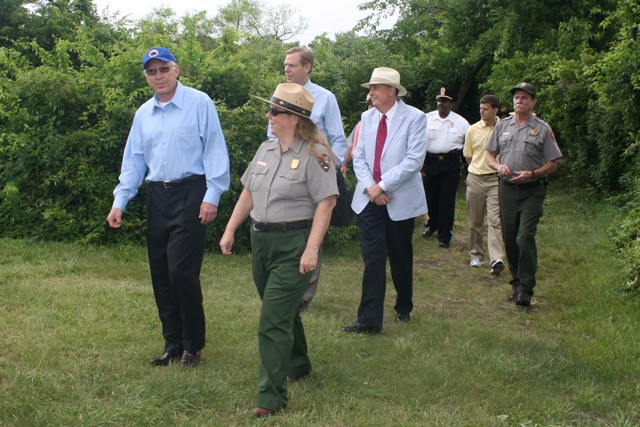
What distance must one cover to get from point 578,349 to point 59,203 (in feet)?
20.0

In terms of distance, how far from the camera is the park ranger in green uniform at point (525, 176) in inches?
298

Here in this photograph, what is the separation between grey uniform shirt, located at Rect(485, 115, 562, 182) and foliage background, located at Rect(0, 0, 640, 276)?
4.58 ft

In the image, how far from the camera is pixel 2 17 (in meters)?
22.2

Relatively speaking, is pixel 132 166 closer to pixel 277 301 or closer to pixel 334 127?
pixel 277 301

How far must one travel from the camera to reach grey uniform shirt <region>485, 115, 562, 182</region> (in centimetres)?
757

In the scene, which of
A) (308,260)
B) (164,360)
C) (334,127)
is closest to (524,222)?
(334,127)

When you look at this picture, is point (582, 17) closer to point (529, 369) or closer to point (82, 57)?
point (82, 57)

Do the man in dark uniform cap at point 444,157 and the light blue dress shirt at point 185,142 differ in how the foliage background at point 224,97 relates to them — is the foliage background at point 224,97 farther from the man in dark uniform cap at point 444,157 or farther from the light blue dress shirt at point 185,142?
the light blue dress shirt at point 185,142

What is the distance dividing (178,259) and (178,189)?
0.47m

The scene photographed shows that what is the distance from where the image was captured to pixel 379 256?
6.61 m

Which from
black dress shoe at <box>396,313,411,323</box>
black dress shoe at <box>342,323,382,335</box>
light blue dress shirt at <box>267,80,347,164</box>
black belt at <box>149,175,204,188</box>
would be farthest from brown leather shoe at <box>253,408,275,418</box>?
light blue dress shirt at <box>267,80,347,164</box>

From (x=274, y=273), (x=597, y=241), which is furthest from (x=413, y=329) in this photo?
(x=597, y=241)

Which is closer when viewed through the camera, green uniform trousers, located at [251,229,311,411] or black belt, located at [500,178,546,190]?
green uniform trousers, located at [251,229,311,411]

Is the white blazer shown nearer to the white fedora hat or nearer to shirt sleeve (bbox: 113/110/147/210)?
the white fedora hat
